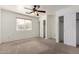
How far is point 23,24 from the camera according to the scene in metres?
8.42

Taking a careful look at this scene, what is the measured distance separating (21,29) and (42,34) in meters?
2.40

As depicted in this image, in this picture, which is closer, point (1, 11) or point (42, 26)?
point (1, 11)

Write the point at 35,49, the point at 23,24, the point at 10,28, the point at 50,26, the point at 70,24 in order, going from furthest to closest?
1. the point at 50,26
2. the point at 23,24
3. the point at 10,28
4. the point at 70,24
5. the point at 35,49

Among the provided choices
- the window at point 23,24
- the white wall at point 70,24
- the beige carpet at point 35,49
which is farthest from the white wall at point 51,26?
the beige carpet at point 35,49

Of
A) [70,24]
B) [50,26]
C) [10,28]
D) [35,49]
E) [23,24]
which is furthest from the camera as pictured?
[50,26]

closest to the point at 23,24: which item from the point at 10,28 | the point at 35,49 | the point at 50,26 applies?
the point at 10,28

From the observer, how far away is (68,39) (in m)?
5.52

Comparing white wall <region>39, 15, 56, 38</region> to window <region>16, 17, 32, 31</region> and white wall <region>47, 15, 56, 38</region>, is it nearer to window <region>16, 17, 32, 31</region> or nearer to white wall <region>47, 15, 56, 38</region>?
white wall <region>47, 15, 56, 38</region>

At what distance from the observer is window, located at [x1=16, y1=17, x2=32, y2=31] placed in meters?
7.81

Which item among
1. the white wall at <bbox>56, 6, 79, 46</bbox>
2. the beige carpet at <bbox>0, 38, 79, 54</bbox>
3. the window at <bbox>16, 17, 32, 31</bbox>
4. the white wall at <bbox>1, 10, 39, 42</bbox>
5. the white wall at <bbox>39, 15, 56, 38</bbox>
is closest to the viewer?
the beige carpet at <bbox>0, 38, 79, 54</bbox>

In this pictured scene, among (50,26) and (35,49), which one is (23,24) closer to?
(50,26)

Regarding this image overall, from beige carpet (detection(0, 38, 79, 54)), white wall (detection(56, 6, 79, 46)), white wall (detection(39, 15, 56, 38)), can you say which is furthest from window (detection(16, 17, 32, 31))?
white wall (detection(56, 6, 79, 46))

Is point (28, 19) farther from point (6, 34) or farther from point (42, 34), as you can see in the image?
point (6, 34)
